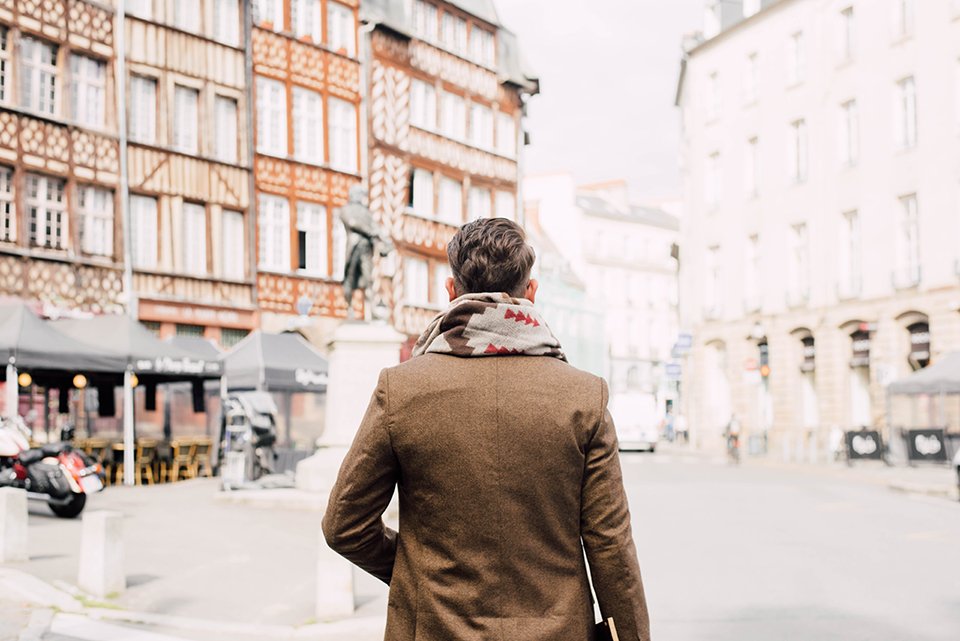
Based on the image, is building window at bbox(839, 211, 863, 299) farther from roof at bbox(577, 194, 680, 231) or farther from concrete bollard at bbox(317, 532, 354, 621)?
roof at bbox(577, 194, 680, 231)

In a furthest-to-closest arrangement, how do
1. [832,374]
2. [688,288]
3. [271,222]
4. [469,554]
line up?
[688,288]
[832,374]
[271,222]
[469,554]

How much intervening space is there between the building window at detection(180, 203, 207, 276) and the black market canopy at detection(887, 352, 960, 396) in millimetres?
16022

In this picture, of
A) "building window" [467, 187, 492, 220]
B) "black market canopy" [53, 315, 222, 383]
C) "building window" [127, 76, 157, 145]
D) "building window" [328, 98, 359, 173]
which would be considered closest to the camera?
"black market canopy" [53, 315, 222, 383]

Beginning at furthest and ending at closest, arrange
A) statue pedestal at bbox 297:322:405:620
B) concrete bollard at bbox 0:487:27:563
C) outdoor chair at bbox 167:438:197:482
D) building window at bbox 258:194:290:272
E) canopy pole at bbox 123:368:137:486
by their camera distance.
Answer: building window at bbox 258:194:290:272, outdoor chair at bbox 167:438:197:482, canopy pole at bbox 123:368:137:486, statue pedestal at bbox 297:322:405:620, concrete bollard at bbox 0:487:27:563

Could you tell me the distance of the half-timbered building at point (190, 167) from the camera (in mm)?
25266

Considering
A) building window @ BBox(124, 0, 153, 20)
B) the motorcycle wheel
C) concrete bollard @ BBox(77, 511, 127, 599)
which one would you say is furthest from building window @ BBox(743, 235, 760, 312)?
concrete bollard @ BBox(77, 511, 127, 599)

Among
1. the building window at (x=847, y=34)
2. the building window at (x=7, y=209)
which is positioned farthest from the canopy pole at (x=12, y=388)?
the building window at (x=847, y=34)

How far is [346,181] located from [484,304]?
29.0m

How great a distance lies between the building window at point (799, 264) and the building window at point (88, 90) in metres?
22.1

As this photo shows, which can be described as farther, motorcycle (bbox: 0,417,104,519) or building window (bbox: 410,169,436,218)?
building window (bbox: 410,169,436,218)

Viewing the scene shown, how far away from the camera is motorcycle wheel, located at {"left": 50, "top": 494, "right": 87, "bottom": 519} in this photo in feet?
44.8

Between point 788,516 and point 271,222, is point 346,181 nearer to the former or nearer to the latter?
point 271,222

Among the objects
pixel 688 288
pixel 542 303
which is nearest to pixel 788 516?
pixel 688 288

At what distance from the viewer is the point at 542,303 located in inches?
1925
